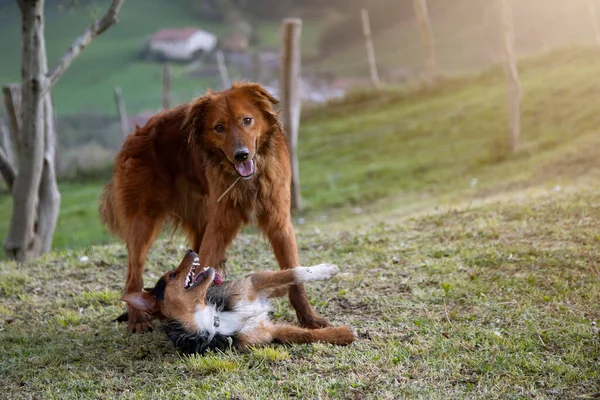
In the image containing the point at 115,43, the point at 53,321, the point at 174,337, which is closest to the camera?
the point at 174,337

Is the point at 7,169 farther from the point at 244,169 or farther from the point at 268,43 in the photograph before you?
the point at 268,43

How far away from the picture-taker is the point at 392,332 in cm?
506

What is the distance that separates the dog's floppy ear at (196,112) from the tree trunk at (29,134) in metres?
3.37

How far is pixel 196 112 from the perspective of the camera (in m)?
5.26

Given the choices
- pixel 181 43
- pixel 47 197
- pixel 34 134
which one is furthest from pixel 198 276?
pixel 181 43

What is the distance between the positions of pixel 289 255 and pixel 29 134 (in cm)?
432

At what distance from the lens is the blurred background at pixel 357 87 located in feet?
49.8

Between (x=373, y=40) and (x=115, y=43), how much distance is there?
10559 millimetres

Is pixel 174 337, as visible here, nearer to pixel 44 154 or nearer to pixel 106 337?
pixel 106 337

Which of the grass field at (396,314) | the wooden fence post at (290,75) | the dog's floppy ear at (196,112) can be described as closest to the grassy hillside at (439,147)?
the grass field at (396,314)

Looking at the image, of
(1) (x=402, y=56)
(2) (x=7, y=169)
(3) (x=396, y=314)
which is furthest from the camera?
(1) (x=402, y=56)

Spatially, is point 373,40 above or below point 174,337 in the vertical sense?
above

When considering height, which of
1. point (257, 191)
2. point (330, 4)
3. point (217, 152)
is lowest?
point (257, 191)

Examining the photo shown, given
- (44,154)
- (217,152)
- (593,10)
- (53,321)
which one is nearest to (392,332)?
(217,152)
